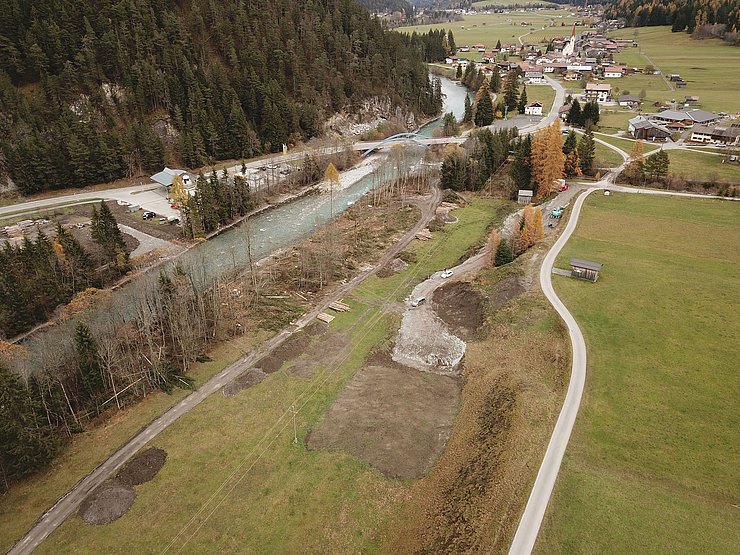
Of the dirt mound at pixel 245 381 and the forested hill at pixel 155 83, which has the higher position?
the forested hill at pixel 155 83

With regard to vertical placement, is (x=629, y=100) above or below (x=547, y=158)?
above

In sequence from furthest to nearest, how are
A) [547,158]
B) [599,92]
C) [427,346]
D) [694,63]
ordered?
[694,63], [599,92], [547,158], [427,346]

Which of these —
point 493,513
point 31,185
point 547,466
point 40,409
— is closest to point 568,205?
point 547,466

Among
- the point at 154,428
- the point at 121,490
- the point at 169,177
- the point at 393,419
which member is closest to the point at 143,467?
the point at 121,490

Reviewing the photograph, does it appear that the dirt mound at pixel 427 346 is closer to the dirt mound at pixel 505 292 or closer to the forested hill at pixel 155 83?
the dirt mound at pixel 505 292

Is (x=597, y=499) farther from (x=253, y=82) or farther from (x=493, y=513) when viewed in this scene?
(x=253, y=82)

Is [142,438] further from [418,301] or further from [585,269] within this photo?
[585,269]

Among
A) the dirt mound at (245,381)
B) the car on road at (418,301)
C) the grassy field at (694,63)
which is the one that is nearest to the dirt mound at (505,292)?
the car on road at (418,301)

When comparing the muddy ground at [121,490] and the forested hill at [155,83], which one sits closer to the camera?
the muddy ground at [121,490]
